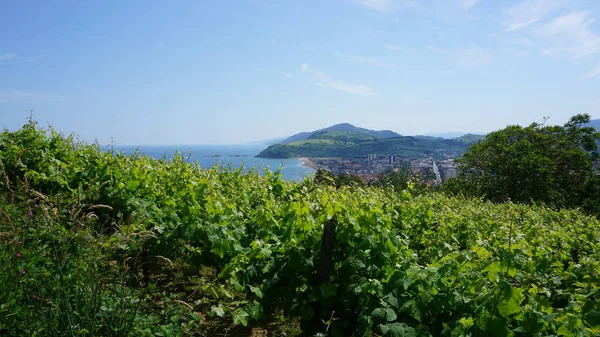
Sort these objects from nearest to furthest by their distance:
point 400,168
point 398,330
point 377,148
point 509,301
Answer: point 509,301
point 398,330
point 400,168
point 377,148

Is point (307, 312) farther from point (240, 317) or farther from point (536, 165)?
point (536, 165)

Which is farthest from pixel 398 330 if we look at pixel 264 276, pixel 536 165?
pixel 536 165

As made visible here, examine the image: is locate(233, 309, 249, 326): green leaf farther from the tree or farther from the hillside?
the hillside

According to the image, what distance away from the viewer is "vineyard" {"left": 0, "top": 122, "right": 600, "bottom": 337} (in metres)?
2.31

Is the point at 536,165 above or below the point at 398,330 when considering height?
below

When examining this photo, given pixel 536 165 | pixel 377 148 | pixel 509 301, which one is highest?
pixel 509 301

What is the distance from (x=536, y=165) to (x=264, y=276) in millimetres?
26465

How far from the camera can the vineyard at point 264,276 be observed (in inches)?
91.1

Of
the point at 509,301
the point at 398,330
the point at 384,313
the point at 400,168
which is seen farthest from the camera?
the point at 400,168

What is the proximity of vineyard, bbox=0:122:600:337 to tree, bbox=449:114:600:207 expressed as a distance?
74.7ft

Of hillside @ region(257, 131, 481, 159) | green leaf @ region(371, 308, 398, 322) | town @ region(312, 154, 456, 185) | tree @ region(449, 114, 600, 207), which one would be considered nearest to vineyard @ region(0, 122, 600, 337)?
green leaf @ region(371, 308, 398, 322)

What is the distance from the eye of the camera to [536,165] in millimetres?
24609

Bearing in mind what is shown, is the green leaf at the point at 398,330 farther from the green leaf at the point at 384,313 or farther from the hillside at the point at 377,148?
the hillside at the point at 377,148

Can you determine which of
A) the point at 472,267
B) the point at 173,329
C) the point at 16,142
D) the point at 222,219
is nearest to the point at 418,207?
the point at 472,267
